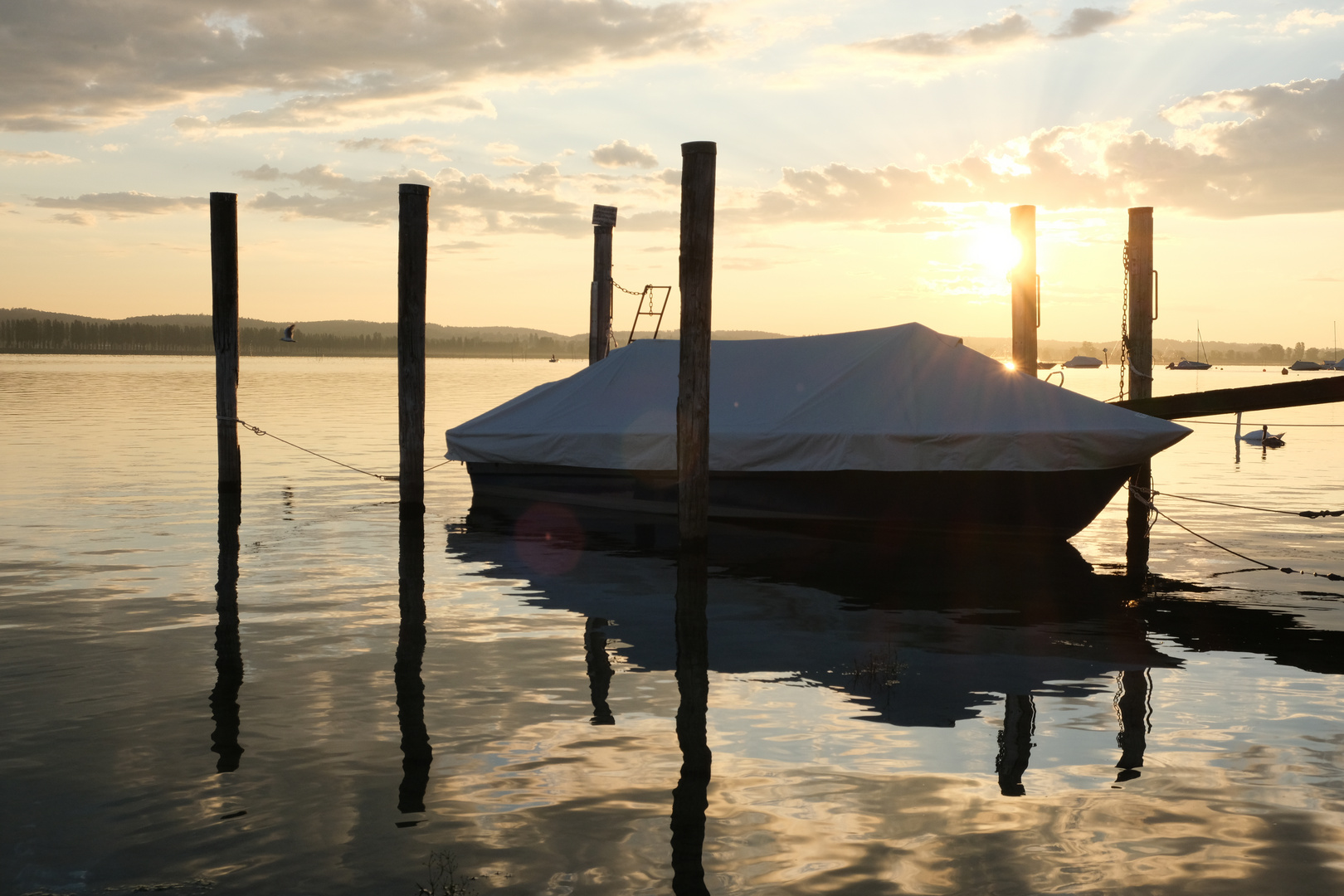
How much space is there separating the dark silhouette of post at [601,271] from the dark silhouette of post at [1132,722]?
1709 centimetres

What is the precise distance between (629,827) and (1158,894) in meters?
2.31

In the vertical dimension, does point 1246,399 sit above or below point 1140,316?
below

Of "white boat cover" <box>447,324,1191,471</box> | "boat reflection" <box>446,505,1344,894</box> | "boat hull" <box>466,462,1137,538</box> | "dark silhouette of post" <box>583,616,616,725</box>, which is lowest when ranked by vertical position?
"dark silhouette of post" <box>583,616,616,725</box>

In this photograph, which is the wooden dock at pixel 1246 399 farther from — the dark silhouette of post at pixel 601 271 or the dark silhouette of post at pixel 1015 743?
the dark silhouette of post at pixel 601 271

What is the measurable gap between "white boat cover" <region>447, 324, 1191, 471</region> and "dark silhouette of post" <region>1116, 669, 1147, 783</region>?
5423 mm

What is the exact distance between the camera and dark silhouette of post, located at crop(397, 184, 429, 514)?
15695mm

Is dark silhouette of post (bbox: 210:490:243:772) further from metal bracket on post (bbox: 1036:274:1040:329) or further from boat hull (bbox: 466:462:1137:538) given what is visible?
metal bracket on post (bbox: 1036:274:1040:329)

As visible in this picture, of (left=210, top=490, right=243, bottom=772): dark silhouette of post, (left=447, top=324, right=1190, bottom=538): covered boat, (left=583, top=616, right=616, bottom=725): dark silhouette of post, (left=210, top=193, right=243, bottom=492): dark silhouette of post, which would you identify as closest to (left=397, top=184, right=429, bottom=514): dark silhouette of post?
(left=447, top=324, right=1190, bottom=538): covered boat

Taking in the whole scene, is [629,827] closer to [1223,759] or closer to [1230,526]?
[1223,759]

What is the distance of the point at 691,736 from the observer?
6941 millimetres

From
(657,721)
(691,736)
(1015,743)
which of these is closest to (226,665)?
(657,721)

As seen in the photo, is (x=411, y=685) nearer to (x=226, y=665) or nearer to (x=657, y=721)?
(x=226, y=665)

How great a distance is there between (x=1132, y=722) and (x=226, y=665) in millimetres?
6295

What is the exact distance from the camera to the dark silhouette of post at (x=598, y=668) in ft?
24.3
